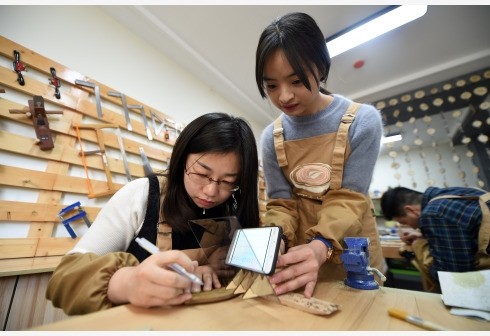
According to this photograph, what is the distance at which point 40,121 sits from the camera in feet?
4.74

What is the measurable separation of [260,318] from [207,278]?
0.76ft

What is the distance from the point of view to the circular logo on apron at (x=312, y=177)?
38.3 inches

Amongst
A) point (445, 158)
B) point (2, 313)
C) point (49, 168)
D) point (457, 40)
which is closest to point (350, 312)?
point (2, 313)

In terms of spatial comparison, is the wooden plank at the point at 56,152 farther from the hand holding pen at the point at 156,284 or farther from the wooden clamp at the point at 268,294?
the wooden clamp at the point at 268,294

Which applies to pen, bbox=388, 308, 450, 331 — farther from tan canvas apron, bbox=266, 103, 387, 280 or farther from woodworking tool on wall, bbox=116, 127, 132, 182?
woodworking tool on wall, bbox=116, 127, 132, 182

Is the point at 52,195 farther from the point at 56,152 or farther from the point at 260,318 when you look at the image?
the point at 260,318

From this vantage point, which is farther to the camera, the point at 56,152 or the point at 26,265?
the point at 56,152

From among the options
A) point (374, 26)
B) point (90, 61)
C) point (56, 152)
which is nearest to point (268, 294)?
point (56, 152)

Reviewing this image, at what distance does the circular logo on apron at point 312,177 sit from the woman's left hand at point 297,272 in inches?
15.3

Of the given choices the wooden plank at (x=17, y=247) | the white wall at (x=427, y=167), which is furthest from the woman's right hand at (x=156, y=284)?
the white wall at (x=427, y=167)

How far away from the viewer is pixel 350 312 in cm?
49

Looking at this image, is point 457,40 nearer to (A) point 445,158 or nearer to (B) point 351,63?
(B) point 351,63

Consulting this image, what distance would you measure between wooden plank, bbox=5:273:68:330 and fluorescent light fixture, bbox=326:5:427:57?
8.43 ft

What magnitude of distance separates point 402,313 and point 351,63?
2.94m
